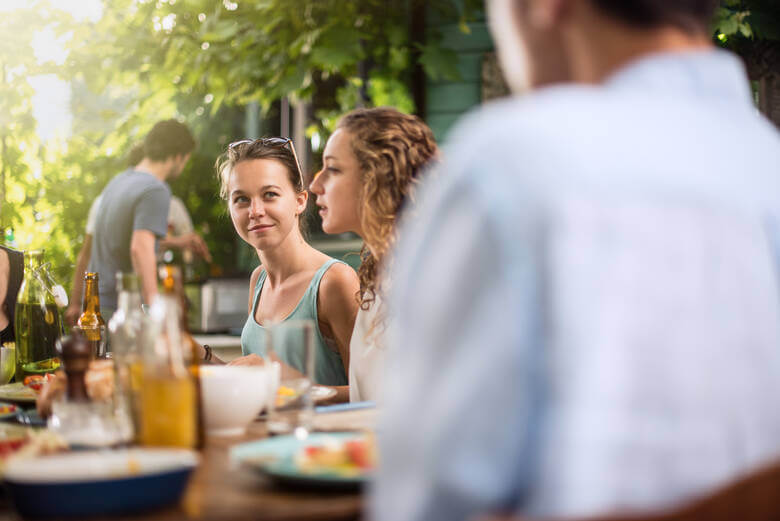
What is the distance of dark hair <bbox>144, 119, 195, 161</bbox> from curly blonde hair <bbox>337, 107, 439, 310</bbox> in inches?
81.5

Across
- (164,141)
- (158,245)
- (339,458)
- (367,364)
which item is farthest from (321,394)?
(164,141)

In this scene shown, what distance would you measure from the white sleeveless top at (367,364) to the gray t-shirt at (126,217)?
2.12 m

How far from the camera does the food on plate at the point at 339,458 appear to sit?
0.98m

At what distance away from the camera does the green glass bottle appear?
2035 millimetres

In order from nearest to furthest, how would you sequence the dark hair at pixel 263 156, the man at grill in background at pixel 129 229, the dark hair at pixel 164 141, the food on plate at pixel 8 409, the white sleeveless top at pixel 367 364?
the food on plate at pixel 8 409 → the white sleeveless top at pixel 367 364 → the dark hair at pixel 263 156 → the man at grill in background at pixel 129 229 → the dark hair at pixel 164 141

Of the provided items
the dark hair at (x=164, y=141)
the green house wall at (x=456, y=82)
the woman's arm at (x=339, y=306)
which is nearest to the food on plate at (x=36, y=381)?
the woman's arm at (x=339, y=306)

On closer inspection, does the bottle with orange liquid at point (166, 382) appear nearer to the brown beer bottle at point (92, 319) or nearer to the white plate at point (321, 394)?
the white plate at point (321, 394)

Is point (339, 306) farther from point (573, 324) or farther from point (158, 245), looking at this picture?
point (158, 245)

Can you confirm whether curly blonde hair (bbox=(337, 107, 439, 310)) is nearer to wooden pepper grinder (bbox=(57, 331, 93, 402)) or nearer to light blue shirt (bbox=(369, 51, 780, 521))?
wooden pepper grinder (bbox=(57, 331, 93, 402))

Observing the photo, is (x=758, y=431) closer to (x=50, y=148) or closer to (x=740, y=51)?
(x=740, y=51)

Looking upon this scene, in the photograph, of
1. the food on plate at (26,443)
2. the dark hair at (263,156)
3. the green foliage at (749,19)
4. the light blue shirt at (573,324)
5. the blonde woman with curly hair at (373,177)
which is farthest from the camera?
the green foliage at (749,19)

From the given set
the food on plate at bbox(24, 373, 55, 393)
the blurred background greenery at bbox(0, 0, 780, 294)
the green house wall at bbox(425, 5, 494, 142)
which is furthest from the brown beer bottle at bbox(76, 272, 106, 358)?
the green house wall at bbox(425, 5, 494, 142)

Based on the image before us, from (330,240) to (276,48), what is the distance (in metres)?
0.94

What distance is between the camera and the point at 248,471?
3.51ft
